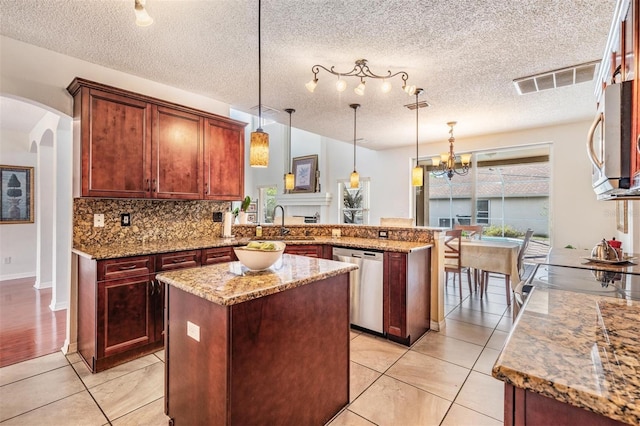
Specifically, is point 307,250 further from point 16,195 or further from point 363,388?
point 16,195

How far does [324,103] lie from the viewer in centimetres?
387

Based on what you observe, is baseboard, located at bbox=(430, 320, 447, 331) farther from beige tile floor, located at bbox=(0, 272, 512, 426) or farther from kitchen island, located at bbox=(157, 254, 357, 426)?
kitchen island, located at bbox=(157, 254, 357, 426)

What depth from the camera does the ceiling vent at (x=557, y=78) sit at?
2.84 meters

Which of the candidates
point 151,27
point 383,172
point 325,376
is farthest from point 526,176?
point 151,27

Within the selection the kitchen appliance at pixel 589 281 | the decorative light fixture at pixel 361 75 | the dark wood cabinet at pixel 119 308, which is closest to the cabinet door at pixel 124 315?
the dark wood cabinet at pixel 119 308

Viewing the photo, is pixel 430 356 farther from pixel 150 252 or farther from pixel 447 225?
pixel 447 225

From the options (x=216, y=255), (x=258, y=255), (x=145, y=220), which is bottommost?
(x=216, y=255)

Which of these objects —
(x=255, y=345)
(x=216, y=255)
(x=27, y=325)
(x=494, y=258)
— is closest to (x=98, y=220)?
(x=216, y=255)

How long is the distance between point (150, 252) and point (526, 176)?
607cm

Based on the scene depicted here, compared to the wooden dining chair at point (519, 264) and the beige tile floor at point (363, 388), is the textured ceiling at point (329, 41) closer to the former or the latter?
the wooden dining chair at point (519, 264)

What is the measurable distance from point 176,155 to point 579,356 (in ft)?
11.1

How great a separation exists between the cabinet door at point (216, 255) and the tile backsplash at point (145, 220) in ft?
2.12

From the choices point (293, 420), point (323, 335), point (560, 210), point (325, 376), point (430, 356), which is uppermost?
point (560, 210)

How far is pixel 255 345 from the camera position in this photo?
1.42 metres
